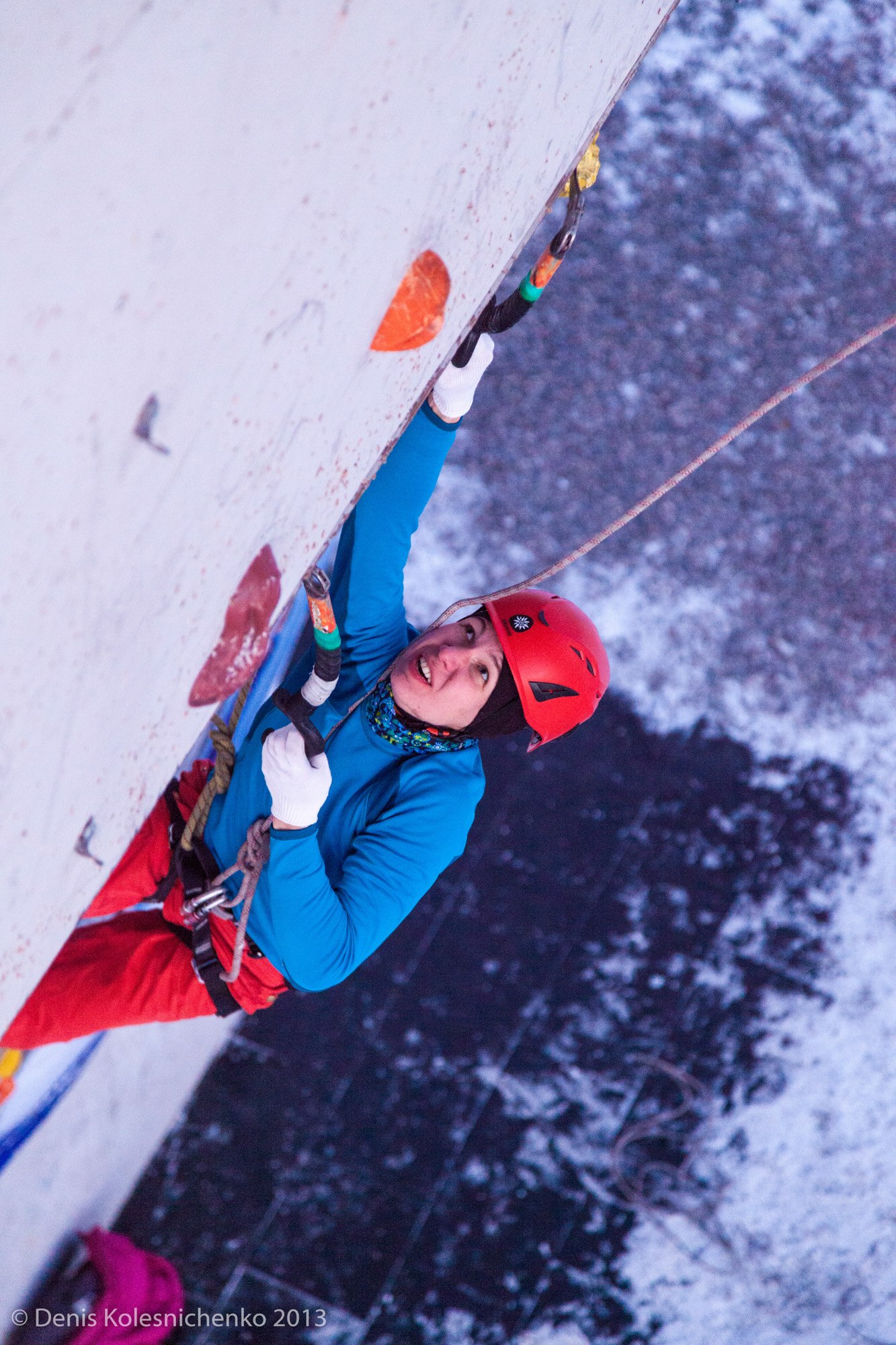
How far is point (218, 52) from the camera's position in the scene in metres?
0.53

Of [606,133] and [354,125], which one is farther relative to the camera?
[606,133]

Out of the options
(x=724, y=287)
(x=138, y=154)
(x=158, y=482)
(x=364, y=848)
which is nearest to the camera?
(x=138, y=154)

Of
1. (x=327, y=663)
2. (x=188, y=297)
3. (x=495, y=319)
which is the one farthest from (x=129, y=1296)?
(x=188, y=297)

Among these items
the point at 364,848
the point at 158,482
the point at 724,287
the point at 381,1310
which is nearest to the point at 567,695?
the point at 364,848

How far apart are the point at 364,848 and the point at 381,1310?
1831mm

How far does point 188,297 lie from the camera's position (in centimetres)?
59

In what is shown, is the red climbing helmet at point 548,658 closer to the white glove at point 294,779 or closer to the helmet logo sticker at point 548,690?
the helmet logo sticker at point 548,690

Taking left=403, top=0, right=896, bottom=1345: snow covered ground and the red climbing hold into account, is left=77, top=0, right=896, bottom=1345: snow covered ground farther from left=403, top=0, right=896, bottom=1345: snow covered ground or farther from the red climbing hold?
the red climbing hold

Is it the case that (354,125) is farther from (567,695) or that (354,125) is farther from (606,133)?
(606,133)

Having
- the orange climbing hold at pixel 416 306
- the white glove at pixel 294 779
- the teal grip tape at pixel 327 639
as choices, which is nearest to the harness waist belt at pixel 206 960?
the white glove at pixel 294 779

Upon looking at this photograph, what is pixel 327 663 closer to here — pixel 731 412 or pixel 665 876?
pixel 665 876

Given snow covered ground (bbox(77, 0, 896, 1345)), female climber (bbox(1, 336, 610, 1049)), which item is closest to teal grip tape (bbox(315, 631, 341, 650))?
female climber (bbox(1, 336, 610, 1049))

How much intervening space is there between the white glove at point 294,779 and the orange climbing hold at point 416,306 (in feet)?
1.93

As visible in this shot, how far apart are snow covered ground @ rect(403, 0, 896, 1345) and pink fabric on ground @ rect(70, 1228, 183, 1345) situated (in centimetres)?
193
